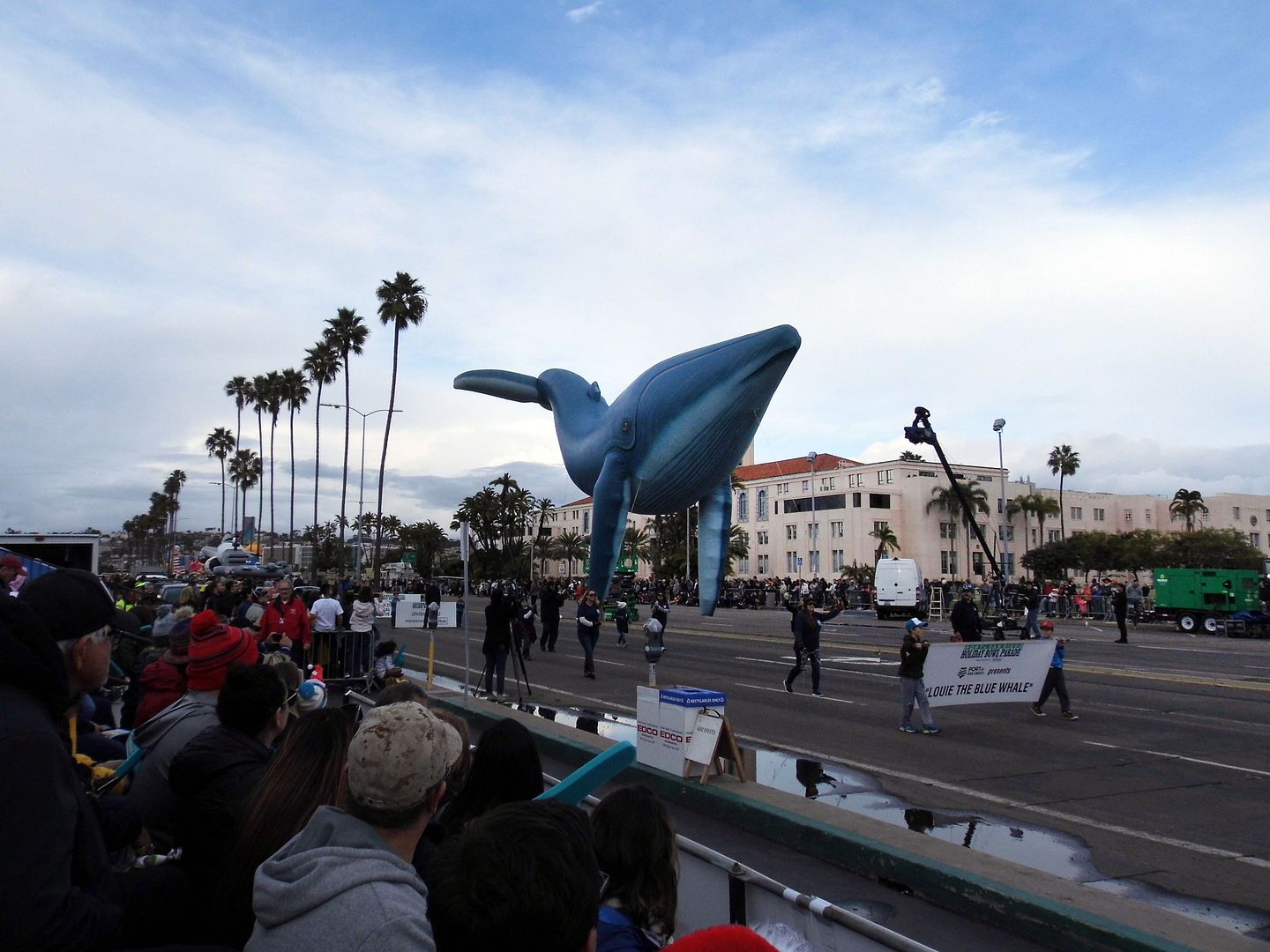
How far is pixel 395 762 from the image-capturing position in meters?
2.16

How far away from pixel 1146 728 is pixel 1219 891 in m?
6.45

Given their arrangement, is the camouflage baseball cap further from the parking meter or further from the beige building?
the beige building

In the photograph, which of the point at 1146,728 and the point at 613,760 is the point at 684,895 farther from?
the point at 1146,728

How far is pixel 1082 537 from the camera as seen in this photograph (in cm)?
7188

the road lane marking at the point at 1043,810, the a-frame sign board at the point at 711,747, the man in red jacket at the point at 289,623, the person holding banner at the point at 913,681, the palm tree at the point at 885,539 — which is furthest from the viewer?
the palm tree at the point at 885,539

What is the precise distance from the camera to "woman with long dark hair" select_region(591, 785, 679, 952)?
101 inches

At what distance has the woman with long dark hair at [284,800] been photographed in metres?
2.49

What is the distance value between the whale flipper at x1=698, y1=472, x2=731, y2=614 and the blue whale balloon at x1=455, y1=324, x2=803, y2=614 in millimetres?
27

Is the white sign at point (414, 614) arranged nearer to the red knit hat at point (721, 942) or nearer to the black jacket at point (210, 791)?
the black jacket at point (210, 791)

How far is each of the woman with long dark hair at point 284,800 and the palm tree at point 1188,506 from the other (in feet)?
319

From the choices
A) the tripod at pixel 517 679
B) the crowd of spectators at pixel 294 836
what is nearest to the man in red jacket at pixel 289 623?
the tripod at pixel 517 679

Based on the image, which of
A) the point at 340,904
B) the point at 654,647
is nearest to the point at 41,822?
the point at 340,904

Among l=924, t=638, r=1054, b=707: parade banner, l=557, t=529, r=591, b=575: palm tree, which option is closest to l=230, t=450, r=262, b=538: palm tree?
l=557, t=529, r=591, b=575: palm tree

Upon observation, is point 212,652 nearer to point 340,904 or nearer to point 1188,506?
point 340,904
